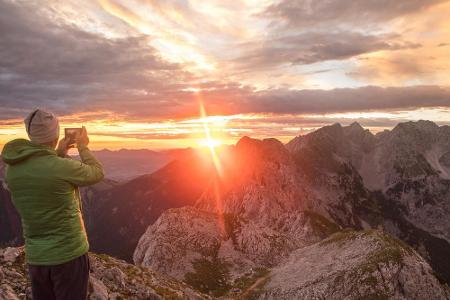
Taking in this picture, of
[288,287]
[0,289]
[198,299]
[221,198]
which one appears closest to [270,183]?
[221,198]

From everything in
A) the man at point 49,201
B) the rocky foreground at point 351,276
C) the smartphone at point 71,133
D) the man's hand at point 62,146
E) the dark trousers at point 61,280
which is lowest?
the rocky foreground at point 351,276

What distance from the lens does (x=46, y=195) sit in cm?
894

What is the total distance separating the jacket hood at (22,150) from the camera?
349 inches

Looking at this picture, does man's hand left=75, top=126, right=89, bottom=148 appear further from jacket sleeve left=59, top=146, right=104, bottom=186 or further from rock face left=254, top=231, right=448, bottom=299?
rock face left=254, top=231, right=448, bottom=299

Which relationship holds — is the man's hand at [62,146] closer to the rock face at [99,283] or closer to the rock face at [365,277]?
the rock face at [99,283]

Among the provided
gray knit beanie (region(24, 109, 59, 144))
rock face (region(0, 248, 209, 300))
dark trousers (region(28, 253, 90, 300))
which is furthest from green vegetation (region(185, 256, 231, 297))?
gray knit beanie (region(24, 109, 59, 144))

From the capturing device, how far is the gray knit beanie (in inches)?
363

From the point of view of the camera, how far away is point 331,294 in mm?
60625

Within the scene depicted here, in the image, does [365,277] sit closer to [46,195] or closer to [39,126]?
[46,195]

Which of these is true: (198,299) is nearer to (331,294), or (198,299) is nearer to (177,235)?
(331,294)

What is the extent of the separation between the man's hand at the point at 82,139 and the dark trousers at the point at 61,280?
9.37 ft

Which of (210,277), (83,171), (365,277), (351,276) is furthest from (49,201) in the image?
(210,277)

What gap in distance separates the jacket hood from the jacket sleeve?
51 centimetres

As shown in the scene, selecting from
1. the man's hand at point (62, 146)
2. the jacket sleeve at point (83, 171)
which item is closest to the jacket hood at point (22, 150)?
the jacket sleeve at point (83, 171)
